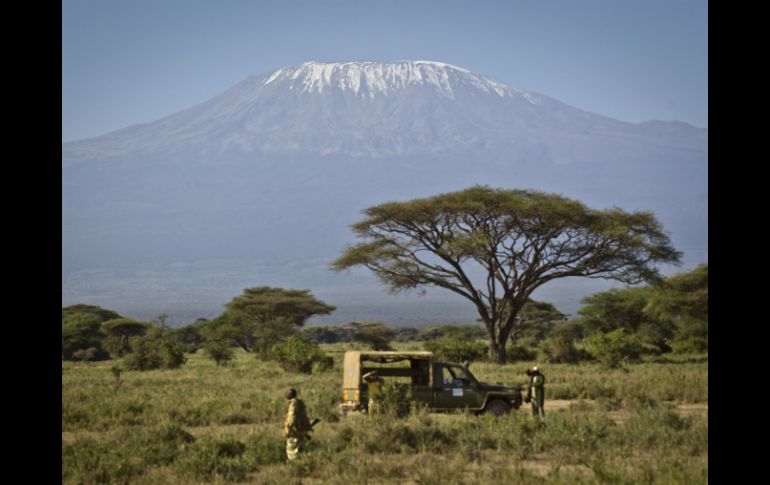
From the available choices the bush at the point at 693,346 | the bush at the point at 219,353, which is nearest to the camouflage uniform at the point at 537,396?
the bush at the point at 219,353

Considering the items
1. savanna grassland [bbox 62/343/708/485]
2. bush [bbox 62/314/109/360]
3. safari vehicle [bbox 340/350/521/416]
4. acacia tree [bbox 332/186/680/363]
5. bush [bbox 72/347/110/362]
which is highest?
acacia tree [bbox 332/186/680/363]

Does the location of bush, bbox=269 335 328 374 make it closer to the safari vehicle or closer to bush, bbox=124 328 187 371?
bush, bbox=124 328 187 371

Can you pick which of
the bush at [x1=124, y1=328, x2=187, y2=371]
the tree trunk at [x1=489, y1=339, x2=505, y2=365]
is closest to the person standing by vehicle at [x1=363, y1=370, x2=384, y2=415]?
the bush at [x1=124, y1=328, x2=187, y2=371]

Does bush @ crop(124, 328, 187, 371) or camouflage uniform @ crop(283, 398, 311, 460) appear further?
bush @ crop(124, 328, 187, 371)

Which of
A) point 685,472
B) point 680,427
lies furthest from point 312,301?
point 685,472

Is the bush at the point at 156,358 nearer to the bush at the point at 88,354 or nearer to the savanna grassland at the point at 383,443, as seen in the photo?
the savanna grassland at the point at 383,443

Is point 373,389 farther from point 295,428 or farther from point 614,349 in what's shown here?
point 614,349

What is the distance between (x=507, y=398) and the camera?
1816 cm

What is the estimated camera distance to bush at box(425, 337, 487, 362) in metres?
37.4

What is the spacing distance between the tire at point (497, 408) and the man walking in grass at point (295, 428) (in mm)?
5774

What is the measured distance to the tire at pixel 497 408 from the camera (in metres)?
18.0

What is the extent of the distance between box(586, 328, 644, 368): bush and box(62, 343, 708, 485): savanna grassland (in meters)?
11.0

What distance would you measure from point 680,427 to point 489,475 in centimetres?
523
